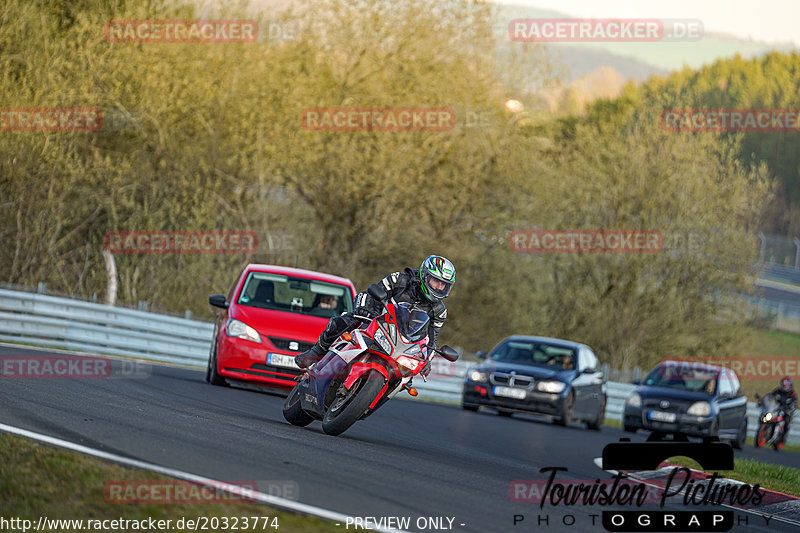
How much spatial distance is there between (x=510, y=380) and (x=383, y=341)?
11.2 meters

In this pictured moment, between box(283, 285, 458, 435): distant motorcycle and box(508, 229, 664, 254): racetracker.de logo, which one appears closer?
box(283, 285, 458, 435): distant motorcycle

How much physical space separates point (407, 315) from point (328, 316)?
5624 millimetres

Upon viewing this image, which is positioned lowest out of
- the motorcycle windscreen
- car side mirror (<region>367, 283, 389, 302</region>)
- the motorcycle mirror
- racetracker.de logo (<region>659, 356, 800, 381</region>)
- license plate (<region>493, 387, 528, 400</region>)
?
racetracker.de logo (<region>659, 356, 800, 381</region>)

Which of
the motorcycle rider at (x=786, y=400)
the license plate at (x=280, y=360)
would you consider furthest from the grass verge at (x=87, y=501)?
the motorcycle rider at (x=786, y=400)

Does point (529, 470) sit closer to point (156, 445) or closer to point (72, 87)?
point (156, 445)

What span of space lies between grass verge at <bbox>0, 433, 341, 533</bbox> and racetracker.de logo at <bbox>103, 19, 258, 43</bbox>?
24.1 metres

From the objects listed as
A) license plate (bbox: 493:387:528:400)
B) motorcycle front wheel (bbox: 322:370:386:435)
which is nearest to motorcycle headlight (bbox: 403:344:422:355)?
motorcycle front wheel (bbox: 322:370:386:435)


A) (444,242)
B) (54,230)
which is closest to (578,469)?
(54,230)

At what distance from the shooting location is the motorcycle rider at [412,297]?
10.6 meters

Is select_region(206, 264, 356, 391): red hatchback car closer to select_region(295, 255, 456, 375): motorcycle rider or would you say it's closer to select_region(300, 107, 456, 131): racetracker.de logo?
select_region(295, 255, 456, 375): motorcycle rider

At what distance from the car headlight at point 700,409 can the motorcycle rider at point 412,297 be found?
44.3 feet

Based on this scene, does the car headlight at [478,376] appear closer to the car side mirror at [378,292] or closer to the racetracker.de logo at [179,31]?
the car side mirror at [378,292]

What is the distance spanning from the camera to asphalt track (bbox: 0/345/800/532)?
8.05 m

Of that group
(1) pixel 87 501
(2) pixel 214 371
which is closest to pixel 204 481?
(1) pixel 87 501
